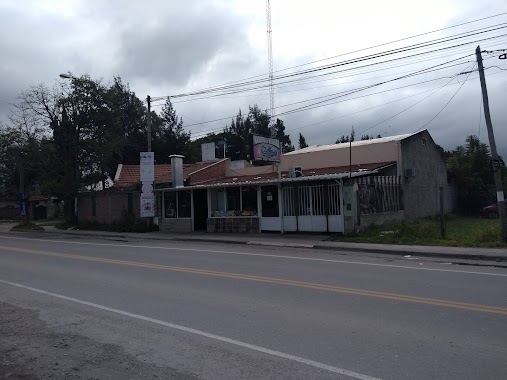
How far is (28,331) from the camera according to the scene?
A: 6742 mm

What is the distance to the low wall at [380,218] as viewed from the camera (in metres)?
21.2

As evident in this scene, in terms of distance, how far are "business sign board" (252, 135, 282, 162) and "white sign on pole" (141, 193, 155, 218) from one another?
749cm

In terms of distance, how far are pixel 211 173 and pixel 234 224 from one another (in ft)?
35.9

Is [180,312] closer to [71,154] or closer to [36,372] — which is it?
[36,372]

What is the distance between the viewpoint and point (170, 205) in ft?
92.7

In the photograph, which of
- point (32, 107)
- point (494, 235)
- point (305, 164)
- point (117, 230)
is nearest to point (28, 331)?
point (494, 235)

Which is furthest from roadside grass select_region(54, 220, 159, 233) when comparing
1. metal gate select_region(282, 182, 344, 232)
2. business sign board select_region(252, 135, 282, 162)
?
metal gate select_region(282, 182, 344, 232)

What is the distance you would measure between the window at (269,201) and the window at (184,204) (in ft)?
17.4

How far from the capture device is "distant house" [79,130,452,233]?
2144 centimetres

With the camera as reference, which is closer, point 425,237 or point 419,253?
point 419,253

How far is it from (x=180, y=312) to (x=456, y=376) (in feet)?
13.9

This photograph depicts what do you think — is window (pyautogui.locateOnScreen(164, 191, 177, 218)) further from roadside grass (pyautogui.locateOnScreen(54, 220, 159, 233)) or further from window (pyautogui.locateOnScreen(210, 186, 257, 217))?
window (pyautogui.locateOnScreen(210, 186, 257, 217))

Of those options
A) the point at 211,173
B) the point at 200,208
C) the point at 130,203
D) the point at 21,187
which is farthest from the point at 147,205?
the point at 21,187

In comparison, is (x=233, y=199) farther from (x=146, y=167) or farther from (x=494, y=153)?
(x=494, y=153)
